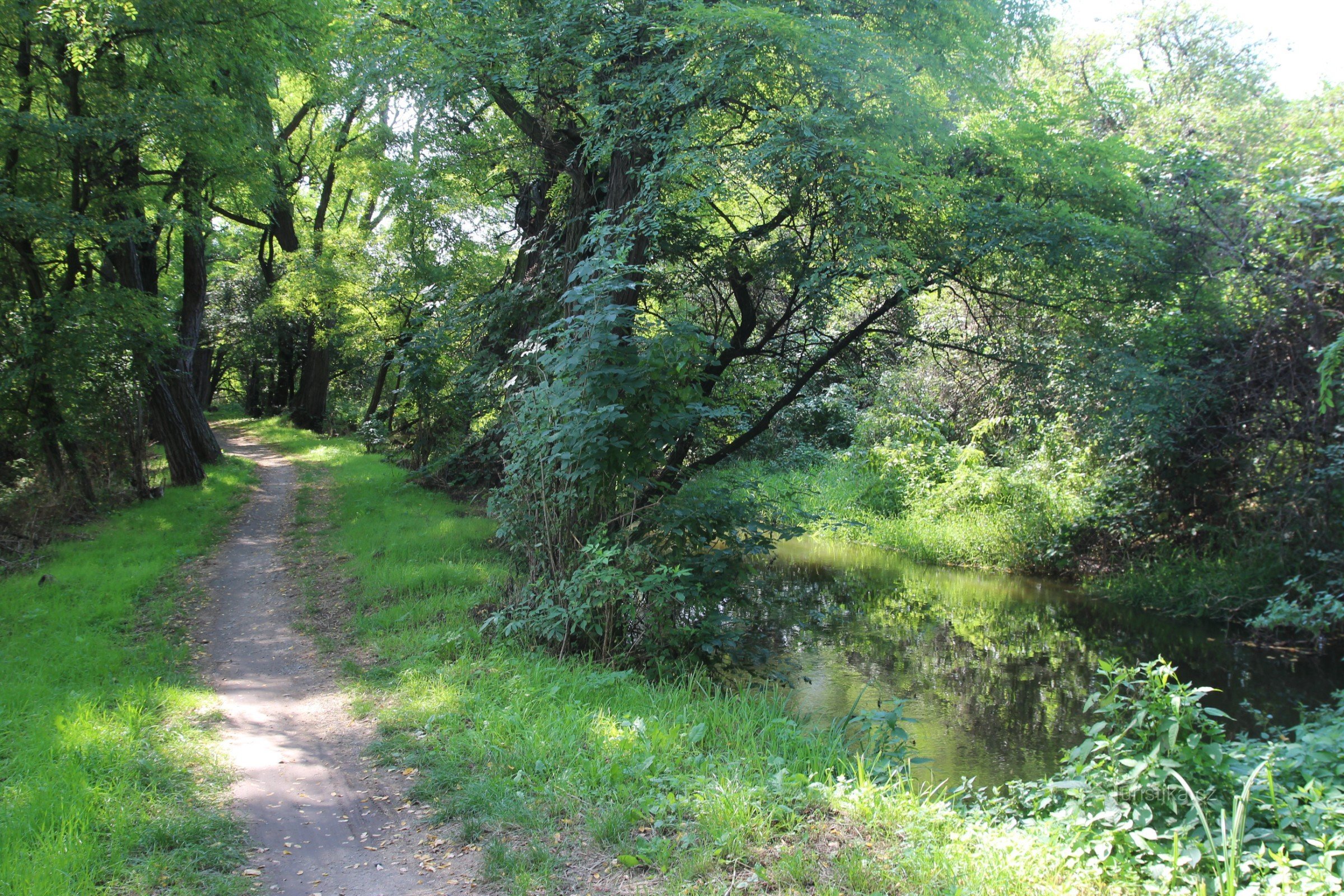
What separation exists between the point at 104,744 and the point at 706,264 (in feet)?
23.2

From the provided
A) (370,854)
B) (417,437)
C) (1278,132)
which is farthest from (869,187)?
(417,437)

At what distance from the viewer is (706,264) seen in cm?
934

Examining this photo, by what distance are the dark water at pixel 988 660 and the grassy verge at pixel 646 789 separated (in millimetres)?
1869

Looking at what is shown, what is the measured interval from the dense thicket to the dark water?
3.11 ft

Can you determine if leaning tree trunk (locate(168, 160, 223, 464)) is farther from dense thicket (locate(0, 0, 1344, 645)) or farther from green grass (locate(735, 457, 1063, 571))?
green grass (locate(735, 457, 1063, 571))

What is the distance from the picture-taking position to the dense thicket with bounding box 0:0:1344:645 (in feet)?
23.3

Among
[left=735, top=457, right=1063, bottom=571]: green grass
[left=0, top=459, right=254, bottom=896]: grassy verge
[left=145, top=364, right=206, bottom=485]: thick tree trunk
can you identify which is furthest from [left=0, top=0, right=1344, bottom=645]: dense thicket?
[left=0, top=459, right=254, bottom=896]: grassy verge

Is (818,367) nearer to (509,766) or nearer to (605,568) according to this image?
(605,568)

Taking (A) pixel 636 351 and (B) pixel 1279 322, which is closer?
(A) pixel 636 351

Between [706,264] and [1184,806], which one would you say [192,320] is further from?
[1184,806]

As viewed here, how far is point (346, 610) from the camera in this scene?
27.3 ft

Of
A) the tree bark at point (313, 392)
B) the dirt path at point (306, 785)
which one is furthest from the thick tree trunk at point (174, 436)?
the tree bark at point (313, 392)

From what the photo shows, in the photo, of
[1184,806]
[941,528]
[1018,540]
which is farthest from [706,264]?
[941,528]

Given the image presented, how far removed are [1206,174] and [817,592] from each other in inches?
293
